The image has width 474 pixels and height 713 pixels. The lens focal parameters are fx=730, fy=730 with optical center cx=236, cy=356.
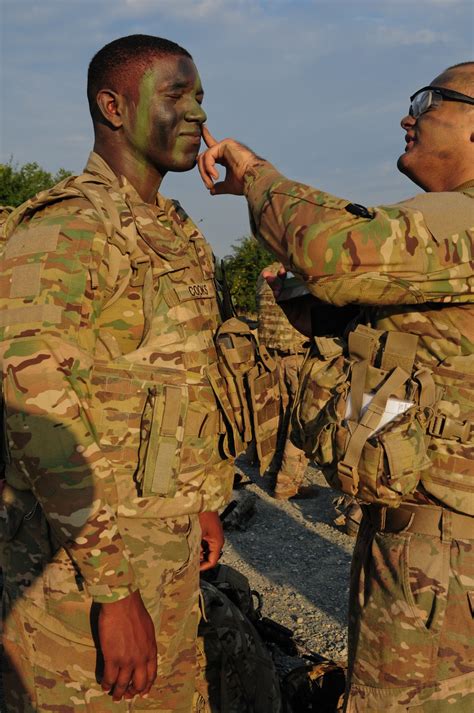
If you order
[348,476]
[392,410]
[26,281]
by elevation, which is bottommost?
[348,476]

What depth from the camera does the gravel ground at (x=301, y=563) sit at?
16.7 feet

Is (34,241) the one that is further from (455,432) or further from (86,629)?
(455,432)

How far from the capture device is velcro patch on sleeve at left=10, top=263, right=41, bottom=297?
88.5 inches

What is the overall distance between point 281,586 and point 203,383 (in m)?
3.53

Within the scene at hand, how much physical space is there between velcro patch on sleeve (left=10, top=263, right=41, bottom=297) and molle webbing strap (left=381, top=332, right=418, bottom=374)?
3.90 ft

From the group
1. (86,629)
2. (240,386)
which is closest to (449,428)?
(240,386)

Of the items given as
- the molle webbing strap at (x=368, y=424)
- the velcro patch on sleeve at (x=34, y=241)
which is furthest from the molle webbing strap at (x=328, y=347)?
the velcro patch on sleeve at (x=34, y=241)

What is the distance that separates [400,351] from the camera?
8.32 ft

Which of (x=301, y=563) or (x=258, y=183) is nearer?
(x=258, y=183)

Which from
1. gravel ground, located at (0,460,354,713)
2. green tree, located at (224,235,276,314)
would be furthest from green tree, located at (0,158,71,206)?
gravel ground, located at (0,460,354,713)

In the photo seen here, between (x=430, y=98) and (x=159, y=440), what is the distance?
1.57m

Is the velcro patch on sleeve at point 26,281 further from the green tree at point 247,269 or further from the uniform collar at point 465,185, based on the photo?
the green tree at point 247,269

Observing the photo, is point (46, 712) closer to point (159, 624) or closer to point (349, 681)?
point (159, 624)

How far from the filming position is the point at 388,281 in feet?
7.63
